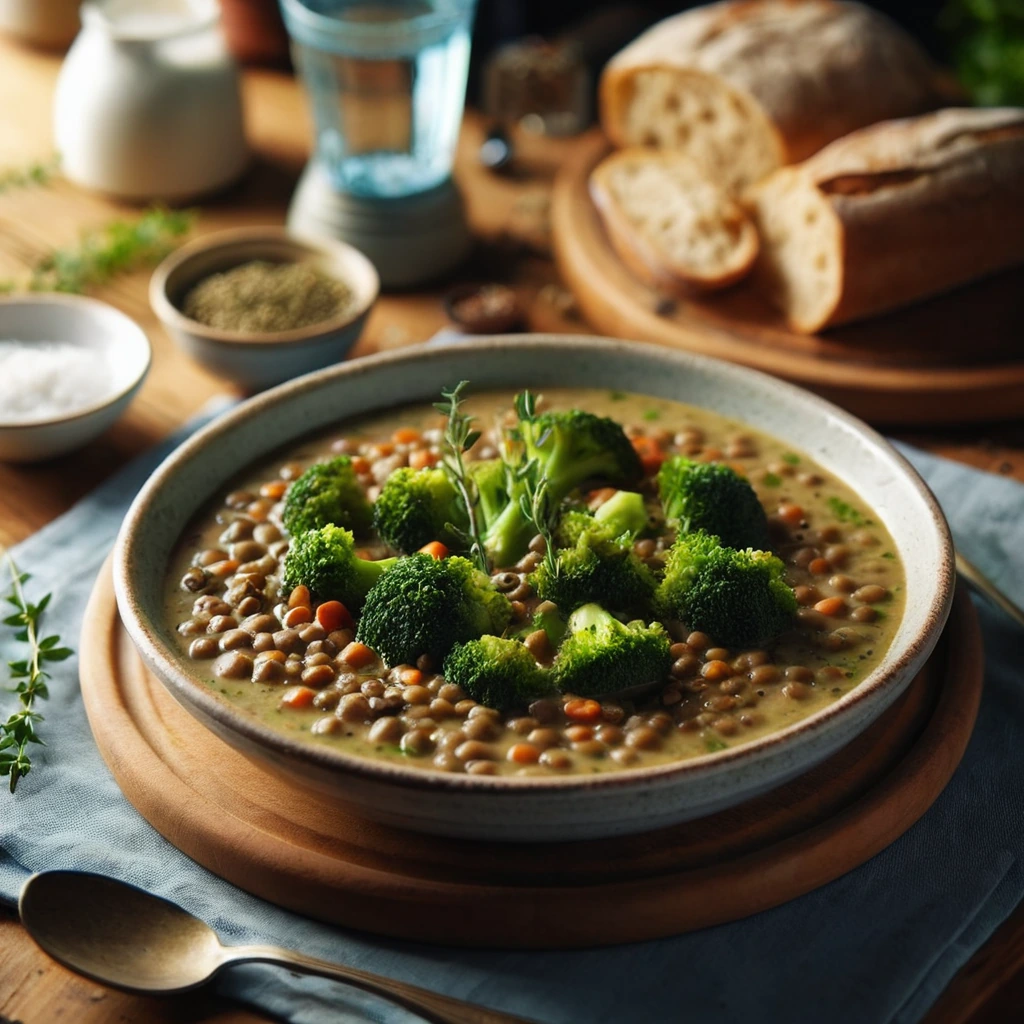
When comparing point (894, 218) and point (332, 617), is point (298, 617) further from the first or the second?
point (894, 218)

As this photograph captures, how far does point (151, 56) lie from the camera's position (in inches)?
181

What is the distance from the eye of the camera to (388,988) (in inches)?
83.4

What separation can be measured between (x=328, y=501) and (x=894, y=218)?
2.12 m

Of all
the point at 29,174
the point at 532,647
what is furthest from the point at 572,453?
the point at 29,174

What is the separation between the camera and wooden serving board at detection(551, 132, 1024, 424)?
384 centimetres

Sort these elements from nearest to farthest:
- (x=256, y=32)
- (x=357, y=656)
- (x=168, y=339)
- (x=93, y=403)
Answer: (x=357, y=656) → (x=93, y=403) → (x=168, y=339) → (x=256, y=32)

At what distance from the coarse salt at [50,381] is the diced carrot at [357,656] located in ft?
4.33

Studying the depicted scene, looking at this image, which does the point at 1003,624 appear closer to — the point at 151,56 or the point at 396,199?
the point at 396,199

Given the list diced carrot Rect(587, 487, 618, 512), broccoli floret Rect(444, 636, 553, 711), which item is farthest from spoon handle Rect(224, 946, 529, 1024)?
diced carrot Rect(587, 487, 618, 512)

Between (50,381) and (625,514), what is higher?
(625,514)

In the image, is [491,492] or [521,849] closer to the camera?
[521,849]

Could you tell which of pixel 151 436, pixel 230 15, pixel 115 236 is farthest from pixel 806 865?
pixel 230 15

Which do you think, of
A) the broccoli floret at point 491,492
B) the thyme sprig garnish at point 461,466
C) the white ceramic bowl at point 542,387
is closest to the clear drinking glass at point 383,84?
the white ceramic bowl at point 542,387

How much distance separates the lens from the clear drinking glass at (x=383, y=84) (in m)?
4.25
